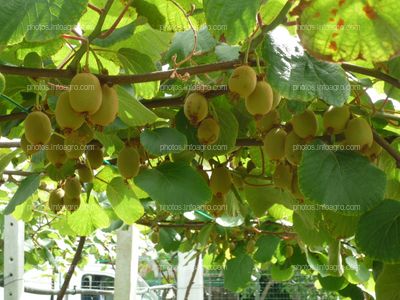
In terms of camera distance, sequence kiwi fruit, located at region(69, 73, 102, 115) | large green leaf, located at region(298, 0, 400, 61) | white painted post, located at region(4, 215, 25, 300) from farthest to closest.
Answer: white painted post, located at region(4, 215, 25, 300) < kiwi fruit, located at region(69, 73, 102, 115) < large green leaf, located at region(298, 0, 400, 61)

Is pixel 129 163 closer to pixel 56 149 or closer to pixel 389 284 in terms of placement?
pixel 56 149

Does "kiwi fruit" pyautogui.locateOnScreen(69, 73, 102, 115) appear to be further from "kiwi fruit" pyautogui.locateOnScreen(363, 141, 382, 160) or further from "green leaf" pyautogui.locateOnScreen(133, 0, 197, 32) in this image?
"kiwi fruit" pyautogui.locateOnScreen(363, 141, 382, 160)

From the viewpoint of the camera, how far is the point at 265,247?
1991 millimetres

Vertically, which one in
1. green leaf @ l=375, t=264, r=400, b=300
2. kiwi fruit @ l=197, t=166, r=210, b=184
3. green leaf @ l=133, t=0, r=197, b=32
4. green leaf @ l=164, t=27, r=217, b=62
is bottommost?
green leaf @ l=375, t=264, r=400, b=300

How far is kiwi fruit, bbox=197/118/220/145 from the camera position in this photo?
2.72 feet

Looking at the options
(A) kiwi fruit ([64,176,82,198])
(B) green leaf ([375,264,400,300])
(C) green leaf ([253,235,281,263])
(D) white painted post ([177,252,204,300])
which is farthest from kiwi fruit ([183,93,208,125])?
(D) white painted post ([177,252,204,300])

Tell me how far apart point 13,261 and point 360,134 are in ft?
5.73

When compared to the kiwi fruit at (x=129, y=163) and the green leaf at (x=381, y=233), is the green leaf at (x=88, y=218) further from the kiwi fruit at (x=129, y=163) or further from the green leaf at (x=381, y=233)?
the green leaf at (x=381, y=233)

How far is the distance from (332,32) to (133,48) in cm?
41

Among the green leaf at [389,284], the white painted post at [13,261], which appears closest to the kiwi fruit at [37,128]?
the green leaf at [389,284]

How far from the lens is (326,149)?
76 centimetres

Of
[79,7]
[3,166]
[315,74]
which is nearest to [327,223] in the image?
[315,74]

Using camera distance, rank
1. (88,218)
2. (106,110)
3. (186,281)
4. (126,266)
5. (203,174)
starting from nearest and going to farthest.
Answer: (106,110) < (203,174) < (88,218) < (126,266) < (186,281)

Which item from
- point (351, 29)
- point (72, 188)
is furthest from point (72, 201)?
point (351, 29)
